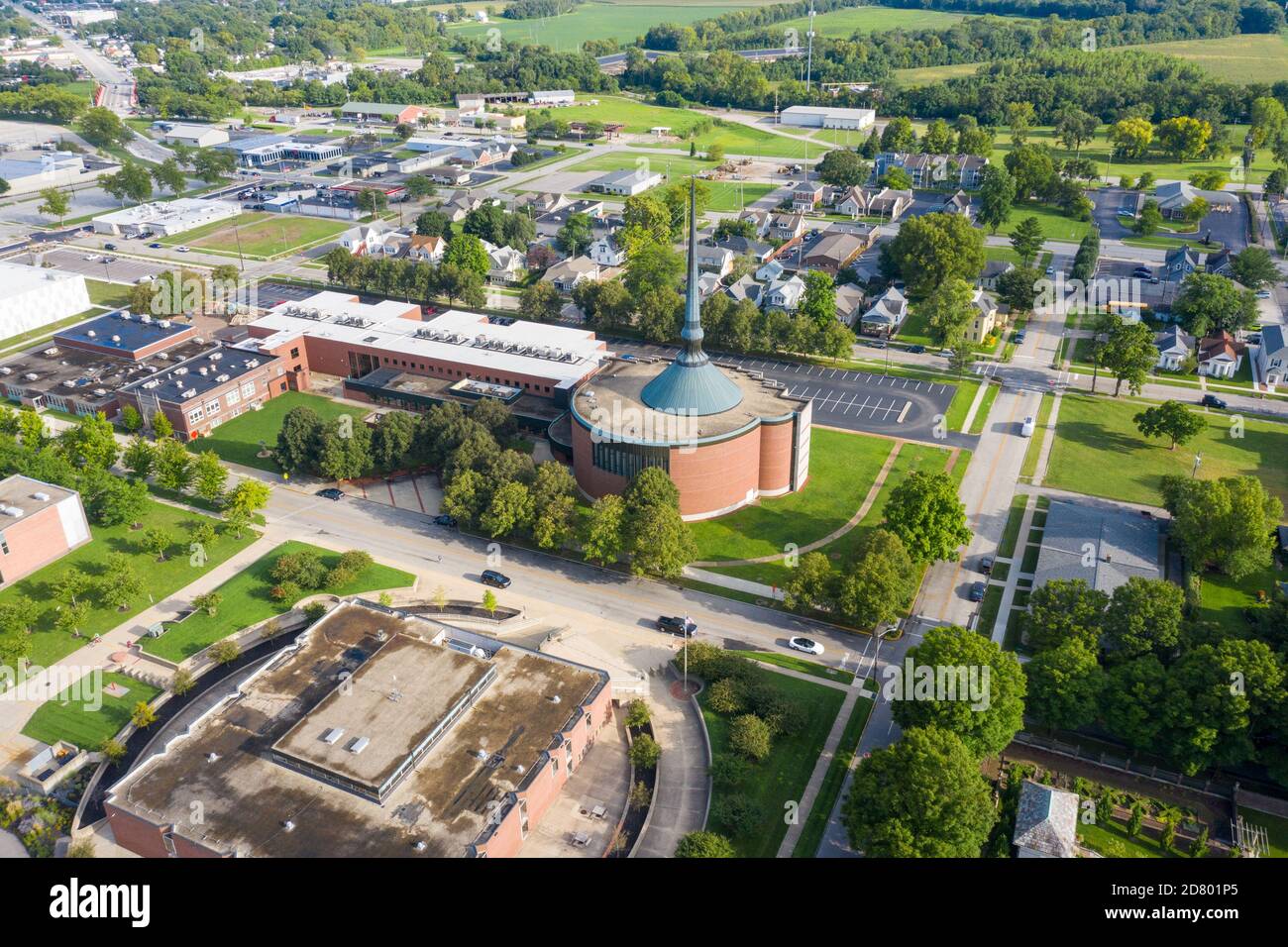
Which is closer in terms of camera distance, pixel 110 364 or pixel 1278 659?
pixel 1278 659

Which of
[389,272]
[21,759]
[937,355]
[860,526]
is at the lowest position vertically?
[21,759]

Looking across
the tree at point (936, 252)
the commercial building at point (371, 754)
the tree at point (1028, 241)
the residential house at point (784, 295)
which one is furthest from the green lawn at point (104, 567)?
the tree at point (1028, 241)

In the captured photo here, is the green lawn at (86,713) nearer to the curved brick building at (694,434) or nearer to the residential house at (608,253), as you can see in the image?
the curved brick building at (694,434)

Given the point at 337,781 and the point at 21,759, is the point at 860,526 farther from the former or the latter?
the point at 21,759

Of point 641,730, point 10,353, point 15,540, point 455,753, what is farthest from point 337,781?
point 10,353

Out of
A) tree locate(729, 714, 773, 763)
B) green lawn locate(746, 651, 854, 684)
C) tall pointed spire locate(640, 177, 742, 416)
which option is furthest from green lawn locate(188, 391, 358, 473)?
tree locate(729, 714, 773, 763)
